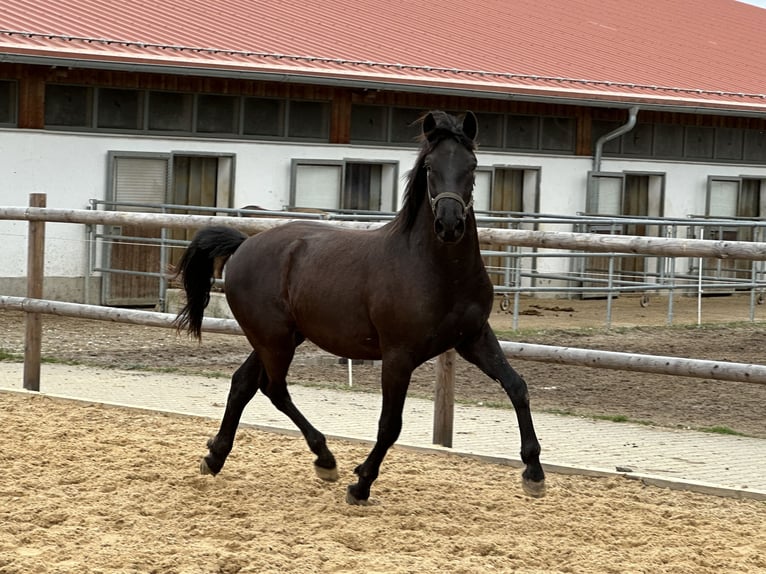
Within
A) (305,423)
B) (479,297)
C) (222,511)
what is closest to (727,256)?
(479,297)

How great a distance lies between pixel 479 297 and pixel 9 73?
461 inches

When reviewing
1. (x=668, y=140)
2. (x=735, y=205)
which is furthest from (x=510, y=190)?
(x=735, y=205)

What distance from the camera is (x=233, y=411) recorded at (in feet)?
22.6

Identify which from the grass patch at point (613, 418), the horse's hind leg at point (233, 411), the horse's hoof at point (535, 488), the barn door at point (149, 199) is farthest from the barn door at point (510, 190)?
the horse's hoof at point (535, 488)

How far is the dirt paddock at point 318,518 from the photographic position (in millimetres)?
5242

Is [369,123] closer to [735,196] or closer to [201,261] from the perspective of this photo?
[735,196]

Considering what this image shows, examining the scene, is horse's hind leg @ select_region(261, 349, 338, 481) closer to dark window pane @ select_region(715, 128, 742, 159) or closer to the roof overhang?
the roof overhang

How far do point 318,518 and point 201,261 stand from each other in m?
1.83

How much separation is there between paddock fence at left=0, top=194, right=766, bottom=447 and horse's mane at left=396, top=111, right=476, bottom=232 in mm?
1450

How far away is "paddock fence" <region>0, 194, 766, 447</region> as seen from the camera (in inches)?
269

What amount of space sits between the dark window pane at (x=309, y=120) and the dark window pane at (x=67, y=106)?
122 inches

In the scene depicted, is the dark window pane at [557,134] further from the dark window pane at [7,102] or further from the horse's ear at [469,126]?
the horse's ear at [469,126]

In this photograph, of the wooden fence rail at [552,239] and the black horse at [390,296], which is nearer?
the black horse at [390,296]

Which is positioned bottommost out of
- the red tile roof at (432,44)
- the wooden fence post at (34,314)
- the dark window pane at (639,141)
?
the wooden fence post at (34,314)
